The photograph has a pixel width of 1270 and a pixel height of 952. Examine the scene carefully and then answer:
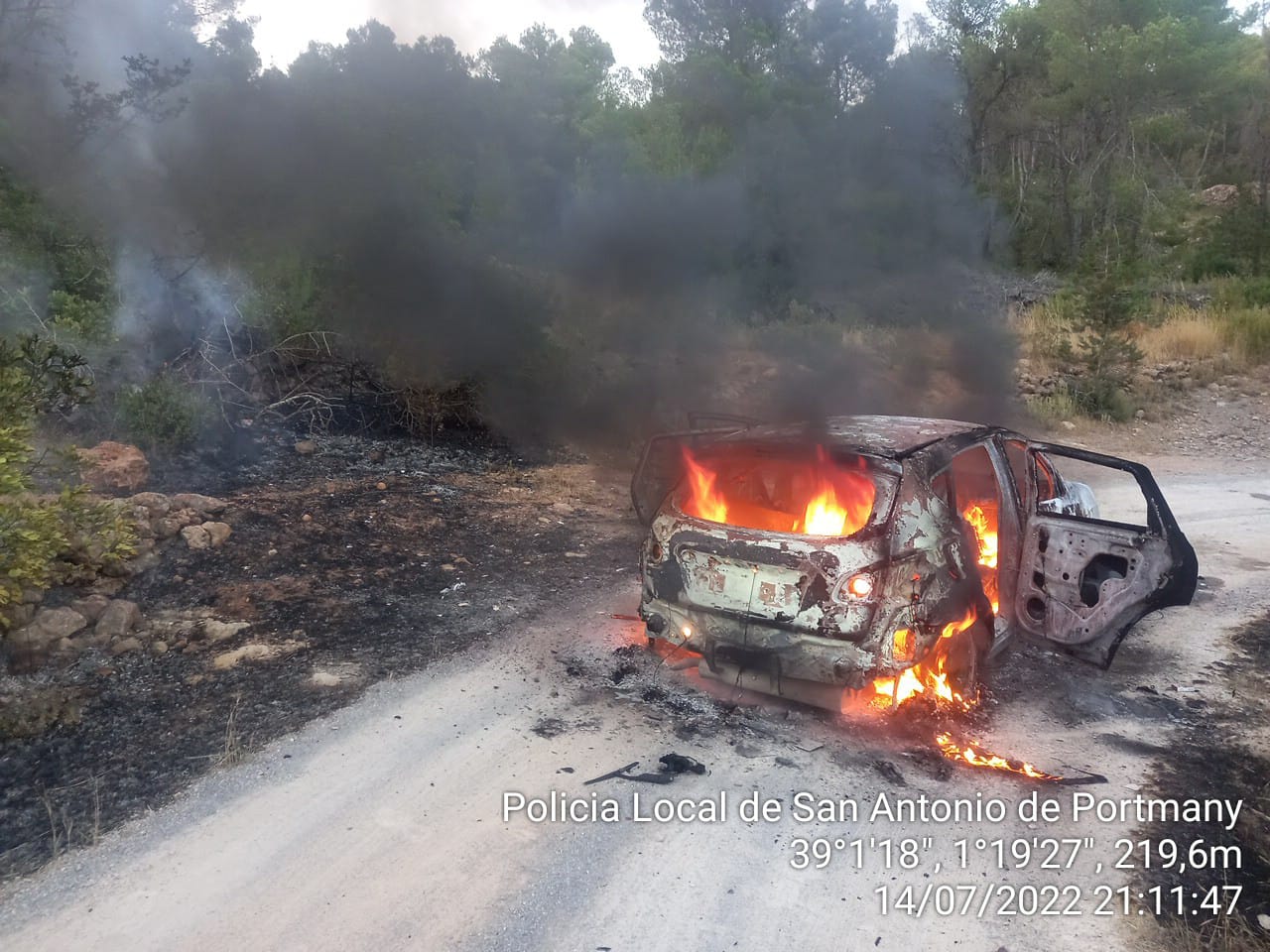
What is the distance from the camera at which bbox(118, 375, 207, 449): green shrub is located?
8.13 metres

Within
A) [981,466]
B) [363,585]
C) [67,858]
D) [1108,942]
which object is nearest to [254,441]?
[363,585]

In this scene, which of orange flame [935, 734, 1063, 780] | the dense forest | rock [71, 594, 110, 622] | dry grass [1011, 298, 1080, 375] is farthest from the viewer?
dry grass [1011, 298, 1080, 375]

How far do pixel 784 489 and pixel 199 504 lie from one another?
465 cm

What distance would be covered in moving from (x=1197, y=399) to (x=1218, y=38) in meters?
15.8

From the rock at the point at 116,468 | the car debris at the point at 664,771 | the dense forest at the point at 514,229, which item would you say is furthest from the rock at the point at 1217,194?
the rock at the point at 116,468

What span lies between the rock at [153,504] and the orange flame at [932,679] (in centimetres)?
524

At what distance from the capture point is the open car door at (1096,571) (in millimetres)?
4574

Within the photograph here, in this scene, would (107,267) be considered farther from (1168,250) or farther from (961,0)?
(1168,250)

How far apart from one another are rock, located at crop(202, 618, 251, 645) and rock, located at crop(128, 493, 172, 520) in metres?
1.58

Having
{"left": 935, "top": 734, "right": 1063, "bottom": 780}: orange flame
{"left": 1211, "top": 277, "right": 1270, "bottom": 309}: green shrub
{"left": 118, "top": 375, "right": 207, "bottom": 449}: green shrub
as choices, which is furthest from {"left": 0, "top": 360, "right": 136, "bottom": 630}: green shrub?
{"left": 1211, "top": 277, "right": 1270, "bottom": 309}: green shrub

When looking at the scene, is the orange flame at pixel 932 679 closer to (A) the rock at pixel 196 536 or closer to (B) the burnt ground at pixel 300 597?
(B) the burnt ground at pixel 300 597

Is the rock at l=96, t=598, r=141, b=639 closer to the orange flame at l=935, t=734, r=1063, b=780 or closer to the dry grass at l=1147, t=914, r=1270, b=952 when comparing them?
the orange flame at l=935, t=734, r=1063, b=780

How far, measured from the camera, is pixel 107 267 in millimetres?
A: 8984

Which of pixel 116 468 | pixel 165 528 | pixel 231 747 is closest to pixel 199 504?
pixel 165 528
